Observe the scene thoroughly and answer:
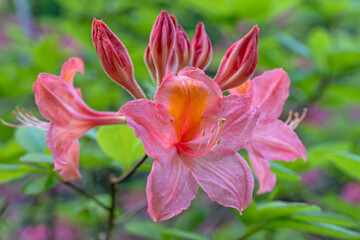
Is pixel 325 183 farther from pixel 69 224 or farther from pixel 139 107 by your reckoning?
pixel 139 107

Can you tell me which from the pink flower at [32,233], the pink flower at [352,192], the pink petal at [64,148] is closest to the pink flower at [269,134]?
the pink petal at [64,148]

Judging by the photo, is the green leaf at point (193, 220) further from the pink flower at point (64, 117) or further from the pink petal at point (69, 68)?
the pink petal at point (69, 68)

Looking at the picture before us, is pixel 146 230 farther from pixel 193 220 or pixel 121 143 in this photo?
pixel 121 143

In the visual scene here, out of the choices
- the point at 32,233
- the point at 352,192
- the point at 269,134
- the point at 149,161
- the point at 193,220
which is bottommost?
the point at 32,233

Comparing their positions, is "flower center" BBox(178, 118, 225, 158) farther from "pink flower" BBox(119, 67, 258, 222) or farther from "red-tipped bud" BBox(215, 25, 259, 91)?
"red-tipped bud" BBox(215, 25, 259, 91)

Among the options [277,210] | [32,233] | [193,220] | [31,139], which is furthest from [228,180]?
[32,233]

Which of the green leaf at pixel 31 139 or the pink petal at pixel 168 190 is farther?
the green leaf at pixel 31 139
